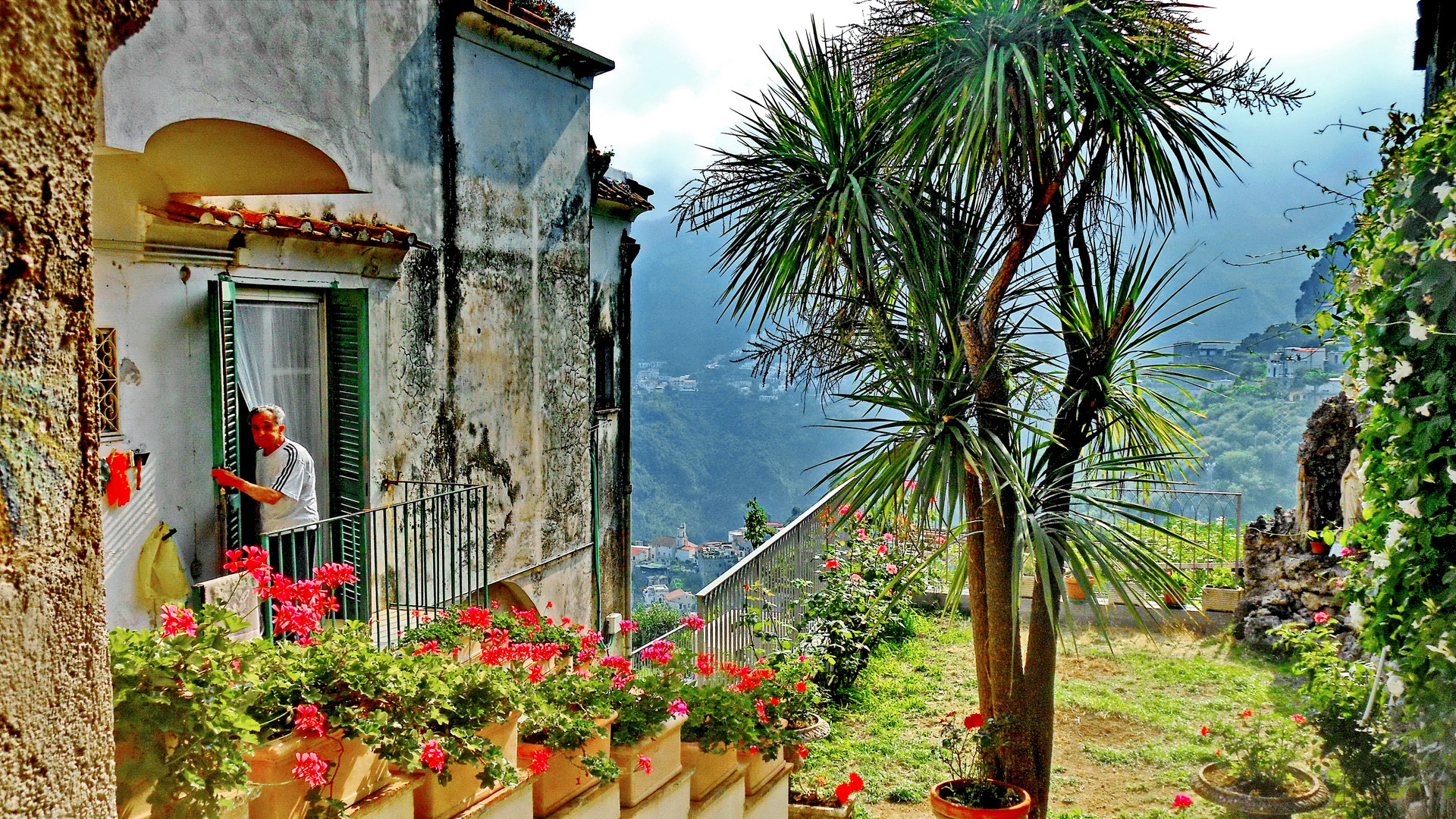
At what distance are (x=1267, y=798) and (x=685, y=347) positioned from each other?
97104mm

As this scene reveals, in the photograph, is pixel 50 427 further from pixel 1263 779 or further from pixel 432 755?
pixel 1263 779

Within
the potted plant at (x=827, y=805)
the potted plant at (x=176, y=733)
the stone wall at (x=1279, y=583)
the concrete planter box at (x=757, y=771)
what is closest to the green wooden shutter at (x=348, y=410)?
the potted plant at (x=827, y=805)

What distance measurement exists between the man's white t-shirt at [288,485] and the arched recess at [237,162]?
1.43 m

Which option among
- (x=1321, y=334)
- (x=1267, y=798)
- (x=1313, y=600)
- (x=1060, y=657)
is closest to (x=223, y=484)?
(x=1321, y=334)

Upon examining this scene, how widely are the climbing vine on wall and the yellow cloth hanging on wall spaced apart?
5510 millimetres

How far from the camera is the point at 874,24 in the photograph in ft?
18.7

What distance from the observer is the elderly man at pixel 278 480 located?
516cm

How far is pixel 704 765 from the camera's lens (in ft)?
12.1

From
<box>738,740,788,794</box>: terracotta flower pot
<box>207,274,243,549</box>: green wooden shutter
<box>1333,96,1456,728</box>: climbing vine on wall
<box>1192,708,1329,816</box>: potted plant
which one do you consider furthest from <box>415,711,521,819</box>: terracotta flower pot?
<box>1192,708,1329,816</box>: potted plant

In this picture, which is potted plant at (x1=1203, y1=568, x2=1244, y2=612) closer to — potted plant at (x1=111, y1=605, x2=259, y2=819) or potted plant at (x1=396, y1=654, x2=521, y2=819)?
potted plant at (x1=396, y1=654, x2=521, y2=819)

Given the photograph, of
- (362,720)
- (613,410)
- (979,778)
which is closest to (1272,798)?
(979,778)

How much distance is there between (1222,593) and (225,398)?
913 cm

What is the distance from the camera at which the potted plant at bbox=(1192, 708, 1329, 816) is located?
501 cm

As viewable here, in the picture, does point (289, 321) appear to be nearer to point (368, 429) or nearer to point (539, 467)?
point (368, 429)
